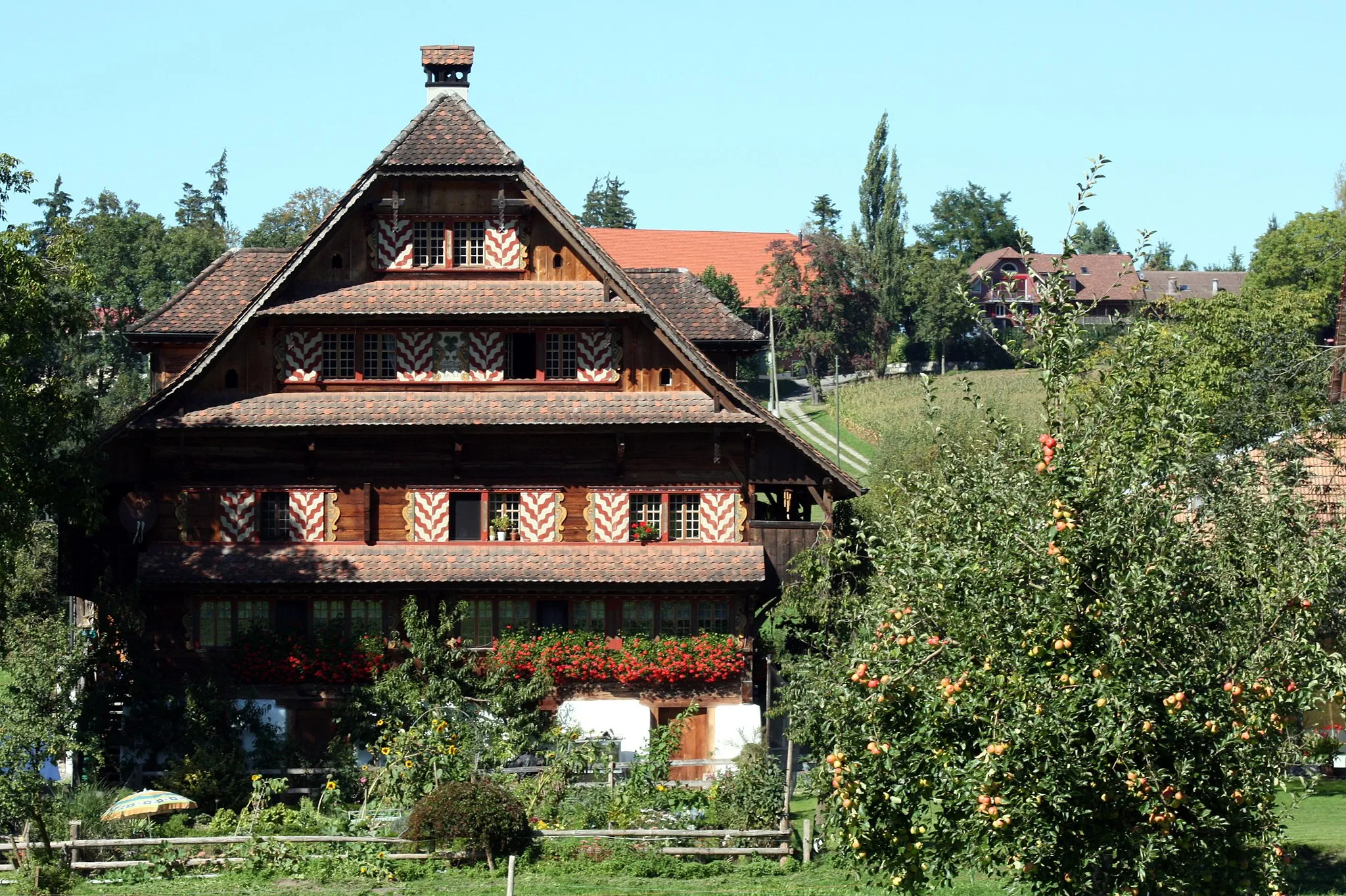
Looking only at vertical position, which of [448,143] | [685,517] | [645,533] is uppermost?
[448,143]

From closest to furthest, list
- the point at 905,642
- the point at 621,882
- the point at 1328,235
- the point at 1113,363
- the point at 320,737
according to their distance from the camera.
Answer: the point at 905,642 → the point at 1113,363 → the point at 621,882 → the point at 320,737 → the point at 1328,235

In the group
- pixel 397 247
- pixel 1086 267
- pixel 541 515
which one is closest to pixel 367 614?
pixel 541 515

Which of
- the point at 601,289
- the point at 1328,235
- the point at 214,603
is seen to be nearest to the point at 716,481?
the point at 601,289

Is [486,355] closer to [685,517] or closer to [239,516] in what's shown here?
[685,517]

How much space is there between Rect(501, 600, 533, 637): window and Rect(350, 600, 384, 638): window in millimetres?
2520

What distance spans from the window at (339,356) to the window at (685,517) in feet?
23.9

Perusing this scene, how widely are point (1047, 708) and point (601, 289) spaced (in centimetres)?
2141

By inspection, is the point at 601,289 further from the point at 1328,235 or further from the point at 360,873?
the point at 1328,235

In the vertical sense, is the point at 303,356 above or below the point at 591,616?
above

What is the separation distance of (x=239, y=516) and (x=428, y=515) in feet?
12.9

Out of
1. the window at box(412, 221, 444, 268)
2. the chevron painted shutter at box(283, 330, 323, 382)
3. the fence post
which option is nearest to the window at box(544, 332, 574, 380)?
the window at box(412, 221, 444, 268)

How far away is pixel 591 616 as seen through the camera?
34.7 meters

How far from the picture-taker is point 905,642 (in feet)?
51.8

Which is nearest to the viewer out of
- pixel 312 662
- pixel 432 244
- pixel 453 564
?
pixel 312 662
